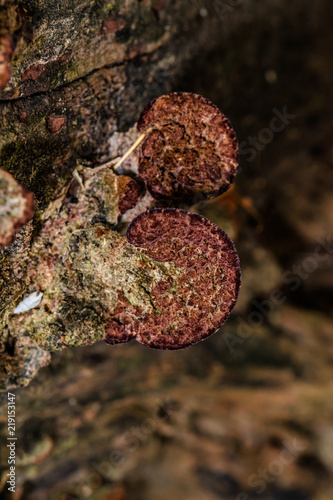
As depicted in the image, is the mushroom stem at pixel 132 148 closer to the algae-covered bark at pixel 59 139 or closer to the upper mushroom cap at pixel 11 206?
the algae-covered bark at pixel 59 139

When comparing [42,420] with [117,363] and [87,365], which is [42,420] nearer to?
[87,365]

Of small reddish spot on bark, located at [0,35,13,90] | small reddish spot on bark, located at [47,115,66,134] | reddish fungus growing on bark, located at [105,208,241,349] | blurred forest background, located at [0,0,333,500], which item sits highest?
small reddish spot on bark, located at [0,35,13,90]

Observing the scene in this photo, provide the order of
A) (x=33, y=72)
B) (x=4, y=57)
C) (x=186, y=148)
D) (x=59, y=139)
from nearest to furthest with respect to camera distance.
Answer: (x=4, y=57), (x=33, y=72), (x=186, y=148), (x=59, y=139)

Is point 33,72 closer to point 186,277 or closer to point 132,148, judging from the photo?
point 132,148

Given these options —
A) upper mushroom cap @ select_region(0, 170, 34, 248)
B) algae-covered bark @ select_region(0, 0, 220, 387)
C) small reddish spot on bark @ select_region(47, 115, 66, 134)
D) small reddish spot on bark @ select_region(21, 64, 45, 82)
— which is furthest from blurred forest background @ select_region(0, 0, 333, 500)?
upper mushroom cap @ select_region(0, 170, 34, 248)

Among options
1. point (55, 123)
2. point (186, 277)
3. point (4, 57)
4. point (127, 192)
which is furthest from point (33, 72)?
point (186, 277)

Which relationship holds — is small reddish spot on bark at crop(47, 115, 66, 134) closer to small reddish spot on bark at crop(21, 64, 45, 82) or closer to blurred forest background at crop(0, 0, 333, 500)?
small reddish spot on bark at crop(21, 64, 45, 82)
